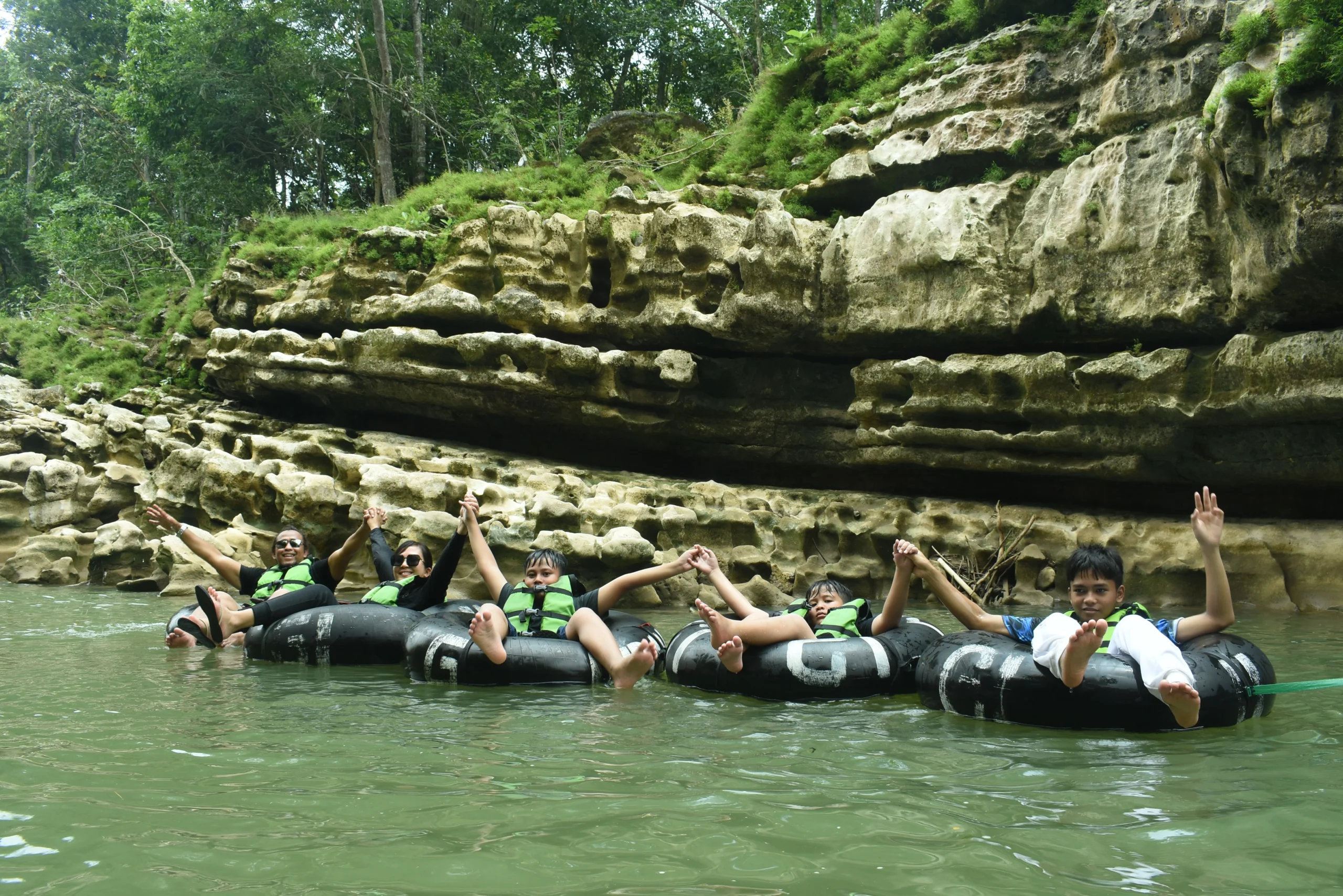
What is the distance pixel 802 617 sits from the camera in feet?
21.1

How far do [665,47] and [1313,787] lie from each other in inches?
1024

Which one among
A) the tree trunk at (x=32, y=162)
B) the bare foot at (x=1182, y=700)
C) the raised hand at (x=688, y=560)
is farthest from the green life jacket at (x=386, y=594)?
the tree trunk at (x=32, y=162)

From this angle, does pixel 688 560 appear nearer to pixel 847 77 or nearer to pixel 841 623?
pixel 841 623

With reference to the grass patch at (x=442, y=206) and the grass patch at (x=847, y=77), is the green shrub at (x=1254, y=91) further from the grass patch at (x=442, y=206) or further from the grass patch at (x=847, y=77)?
the grass patch at (x=442, y=206)

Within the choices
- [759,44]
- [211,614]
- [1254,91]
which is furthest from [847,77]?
[211,614]

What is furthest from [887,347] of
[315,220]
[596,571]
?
[315,220]

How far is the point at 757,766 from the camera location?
413cm

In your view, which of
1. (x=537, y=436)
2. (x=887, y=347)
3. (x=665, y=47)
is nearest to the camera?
(x=887, y=347)

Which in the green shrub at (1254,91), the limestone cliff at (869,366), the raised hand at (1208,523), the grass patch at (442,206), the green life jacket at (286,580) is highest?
the grass patch at (442,206)

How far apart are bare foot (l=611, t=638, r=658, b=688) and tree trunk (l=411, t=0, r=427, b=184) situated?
21505mm

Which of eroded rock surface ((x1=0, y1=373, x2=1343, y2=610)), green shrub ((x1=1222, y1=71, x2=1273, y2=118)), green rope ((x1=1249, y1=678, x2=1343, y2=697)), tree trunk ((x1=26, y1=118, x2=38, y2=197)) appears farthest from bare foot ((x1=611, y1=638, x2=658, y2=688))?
tree trunk ((x1=26, y1=118, x2=38, y2=197))

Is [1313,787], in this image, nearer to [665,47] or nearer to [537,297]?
[537,297]

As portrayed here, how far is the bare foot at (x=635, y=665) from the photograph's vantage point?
566cm

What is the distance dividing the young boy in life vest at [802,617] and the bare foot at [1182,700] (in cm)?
156
